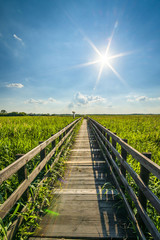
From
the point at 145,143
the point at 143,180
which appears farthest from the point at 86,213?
the point at 145,143

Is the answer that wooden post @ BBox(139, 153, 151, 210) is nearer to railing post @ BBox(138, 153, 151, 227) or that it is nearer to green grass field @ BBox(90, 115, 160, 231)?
railing post @ BBox(138, 153, 151, 227)

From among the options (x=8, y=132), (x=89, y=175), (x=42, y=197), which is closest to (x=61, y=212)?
(x=42, y=197)

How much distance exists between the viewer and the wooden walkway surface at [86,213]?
6.31 ft

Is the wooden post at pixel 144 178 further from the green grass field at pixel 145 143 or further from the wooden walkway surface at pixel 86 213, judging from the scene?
the wooden walkway surface at pixel 86 213

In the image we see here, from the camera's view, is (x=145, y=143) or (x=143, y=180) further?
(x=145, y=143)

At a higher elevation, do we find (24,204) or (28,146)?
(28,146)

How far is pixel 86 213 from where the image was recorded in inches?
91.2

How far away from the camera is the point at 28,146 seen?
402 centimetres

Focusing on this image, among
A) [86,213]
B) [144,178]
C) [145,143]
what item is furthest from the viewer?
[145,143]

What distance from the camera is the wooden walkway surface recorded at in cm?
192

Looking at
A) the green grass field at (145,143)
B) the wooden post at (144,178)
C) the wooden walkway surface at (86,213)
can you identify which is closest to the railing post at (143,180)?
the wooden post at (144,178)

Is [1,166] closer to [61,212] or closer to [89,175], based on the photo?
[61,212]

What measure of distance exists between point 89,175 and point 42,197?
163 cm

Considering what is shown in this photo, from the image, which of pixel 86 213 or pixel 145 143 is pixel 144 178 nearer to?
pixel 86 213
